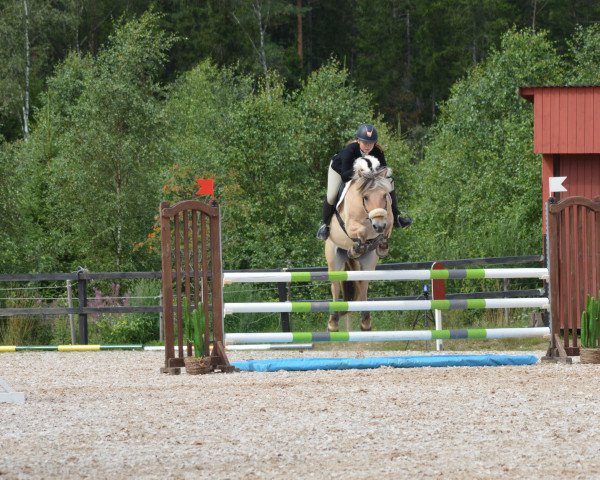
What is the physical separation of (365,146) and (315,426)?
4.53 m

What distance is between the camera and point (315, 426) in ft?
23.2

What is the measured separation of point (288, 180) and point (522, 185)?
5832 mm

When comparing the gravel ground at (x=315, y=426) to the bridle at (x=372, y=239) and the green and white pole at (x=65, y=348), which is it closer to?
the bridle at (x=372, y=239)

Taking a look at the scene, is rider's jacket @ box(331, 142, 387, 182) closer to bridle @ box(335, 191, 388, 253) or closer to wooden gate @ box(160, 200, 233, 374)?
bridle @ box(335, 191, 388, 253)

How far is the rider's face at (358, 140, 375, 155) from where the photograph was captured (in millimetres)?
11071

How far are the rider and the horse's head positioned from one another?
0.14m

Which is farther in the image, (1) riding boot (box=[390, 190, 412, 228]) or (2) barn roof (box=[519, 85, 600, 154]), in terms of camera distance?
(2) barn roof (box=[519, 85, 600, 154])

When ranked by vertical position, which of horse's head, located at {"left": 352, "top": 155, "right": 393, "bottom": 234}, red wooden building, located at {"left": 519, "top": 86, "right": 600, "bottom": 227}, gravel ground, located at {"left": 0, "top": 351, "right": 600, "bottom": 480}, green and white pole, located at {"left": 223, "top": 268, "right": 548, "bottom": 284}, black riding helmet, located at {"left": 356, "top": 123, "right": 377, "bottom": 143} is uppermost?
red wooden building, located at {"left": 519, "top": 86, "right": 600, "bottom": 227}

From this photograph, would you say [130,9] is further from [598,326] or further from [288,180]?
[598,326]

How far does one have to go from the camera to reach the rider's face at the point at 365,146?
36.3ft

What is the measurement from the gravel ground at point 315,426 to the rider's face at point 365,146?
212 centimetres

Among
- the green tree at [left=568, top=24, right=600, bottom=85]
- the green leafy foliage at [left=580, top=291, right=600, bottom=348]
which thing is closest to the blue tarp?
the green leafy foliage at [left=580, top=291, right=600, bottom=348]

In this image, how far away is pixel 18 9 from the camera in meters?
43.7

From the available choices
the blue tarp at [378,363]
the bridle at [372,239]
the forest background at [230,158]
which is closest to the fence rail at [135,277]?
the forest background at [230,158]
